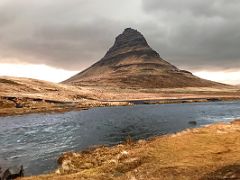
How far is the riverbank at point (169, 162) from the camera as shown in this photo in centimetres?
3019

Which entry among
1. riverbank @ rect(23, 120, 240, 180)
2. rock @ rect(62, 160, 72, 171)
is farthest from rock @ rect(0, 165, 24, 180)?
rock @ rect(62, 160, 72, 171)

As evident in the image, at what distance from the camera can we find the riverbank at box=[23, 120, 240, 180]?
30188mm

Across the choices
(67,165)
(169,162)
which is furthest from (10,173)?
(169,162)

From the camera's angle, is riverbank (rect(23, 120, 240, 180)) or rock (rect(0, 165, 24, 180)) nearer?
riverbank (rect(23, 120, 240, 180))

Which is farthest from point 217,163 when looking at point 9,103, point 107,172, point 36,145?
point 9,103

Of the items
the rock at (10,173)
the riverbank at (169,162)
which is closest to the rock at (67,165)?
the riverbank at (169,162)

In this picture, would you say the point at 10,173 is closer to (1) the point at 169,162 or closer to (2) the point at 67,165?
(2) the point at 67,165

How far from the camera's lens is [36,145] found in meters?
61.0

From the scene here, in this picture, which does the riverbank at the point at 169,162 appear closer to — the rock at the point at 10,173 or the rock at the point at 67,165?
the rock at the point at 67,165

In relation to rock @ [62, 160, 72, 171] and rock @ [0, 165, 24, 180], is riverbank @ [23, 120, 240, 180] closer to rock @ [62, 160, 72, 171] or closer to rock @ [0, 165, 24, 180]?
rock @ [62, 160, 72, 171]

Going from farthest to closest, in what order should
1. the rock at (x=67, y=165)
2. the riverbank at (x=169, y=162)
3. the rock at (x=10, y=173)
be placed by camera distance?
1. the rock at (x=67, y=165)
2. the rock at (x=10, y=173)
3. the riverbank at (x=169, y=162)

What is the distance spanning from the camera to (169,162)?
33.9 metres

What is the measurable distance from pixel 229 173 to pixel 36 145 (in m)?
39.8

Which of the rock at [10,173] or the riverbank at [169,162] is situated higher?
the riverbank at [169,162]
